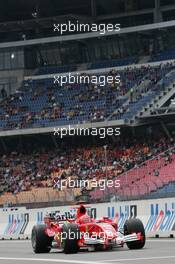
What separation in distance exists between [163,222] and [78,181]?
747 inches

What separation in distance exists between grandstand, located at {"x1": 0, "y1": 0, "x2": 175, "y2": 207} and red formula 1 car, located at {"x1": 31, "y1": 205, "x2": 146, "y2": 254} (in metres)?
20.8

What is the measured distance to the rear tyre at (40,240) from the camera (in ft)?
77.8

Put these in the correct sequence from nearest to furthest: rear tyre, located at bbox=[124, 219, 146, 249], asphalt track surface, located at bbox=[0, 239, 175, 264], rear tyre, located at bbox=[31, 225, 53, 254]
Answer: asphalt track surface, located at bbox=[0, 239, 175, 264], rear tyre, located at bbox=[124, 219, 146, 249], rear tyre, located at bbox=[31, 225, 53, 254]

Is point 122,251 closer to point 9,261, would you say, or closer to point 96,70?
point 9,261

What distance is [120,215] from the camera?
33.7 m

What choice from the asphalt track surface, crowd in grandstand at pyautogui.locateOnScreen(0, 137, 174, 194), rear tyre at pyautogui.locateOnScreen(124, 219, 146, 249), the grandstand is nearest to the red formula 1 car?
rear tyre at pyautogui.locateOnScreen(124, 219, 146, 249)

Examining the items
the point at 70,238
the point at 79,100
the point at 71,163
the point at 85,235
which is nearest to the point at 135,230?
the point at 85,235

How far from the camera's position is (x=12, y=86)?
66250 mm

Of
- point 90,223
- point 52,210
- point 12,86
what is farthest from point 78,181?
point 90,223

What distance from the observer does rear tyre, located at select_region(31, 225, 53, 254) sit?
23.7m

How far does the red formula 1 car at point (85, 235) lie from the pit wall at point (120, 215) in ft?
10.1

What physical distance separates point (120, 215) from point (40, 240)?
10102 mm

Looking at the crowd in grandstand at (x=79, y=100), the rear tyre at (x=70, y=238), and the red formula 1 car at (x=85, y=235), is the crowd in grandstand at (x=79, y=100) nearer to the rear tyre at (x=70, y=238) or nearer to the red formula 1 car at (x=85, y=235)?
the red formula 1 car at (x=85, y=235)

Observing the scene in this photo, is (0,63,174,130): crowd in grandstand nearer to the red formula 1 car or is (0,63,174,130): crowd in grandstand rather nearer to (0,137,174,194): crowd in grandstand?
(0,137,174,194): crowd in grandstand
